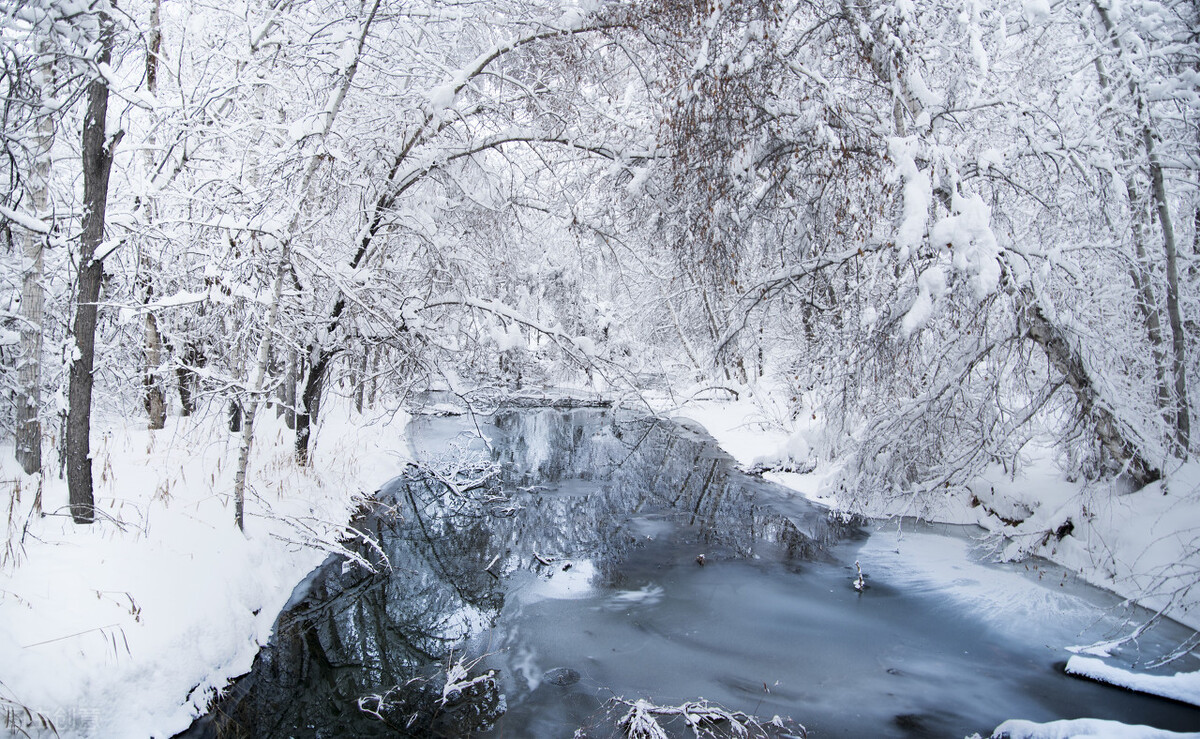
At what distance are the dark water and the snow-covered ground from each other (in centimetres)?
34

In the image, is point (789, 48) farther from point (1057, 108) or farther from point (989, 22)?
point (1057, 108)

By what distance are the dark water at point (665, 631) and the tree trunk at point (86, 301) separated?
2212mm

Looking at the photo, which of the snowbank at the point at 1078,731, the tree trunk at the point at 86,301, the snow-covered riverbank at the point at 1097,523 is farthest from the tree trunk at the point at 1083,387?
the tree trunk at the point at 86,301

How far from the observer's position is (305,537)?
24.4 ft

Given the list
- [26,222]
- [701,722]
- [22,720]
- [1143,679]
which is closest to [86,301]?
[26,222]

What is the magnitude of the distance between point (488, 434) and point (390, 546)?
9305 mm

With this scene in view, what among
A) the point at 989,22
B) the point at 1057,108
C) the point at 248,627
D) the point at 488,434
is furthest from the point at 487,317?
the point at 488,434

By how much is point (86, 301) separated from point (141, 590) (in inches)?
96.0

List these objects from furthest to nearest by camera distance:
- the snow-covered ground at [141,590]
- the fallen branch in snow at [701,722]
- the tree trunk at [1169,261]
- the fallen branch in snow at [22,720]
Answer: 1. the tree trunk at [1169,261]
2. the fallen branch in snow at [701,722]
3. the snow-covered ground at [141,590]
4. the fallen branch in snow at [22,720]

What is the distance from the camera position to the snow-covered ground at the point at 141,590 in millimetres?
4168

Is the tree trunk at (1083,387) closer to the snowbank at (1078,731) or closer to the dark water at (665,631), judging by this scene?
the dark water at (665,631)

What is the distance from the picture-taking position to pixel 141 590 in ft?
16.5

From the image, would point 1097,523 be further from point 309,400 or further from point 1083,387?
point 309,400

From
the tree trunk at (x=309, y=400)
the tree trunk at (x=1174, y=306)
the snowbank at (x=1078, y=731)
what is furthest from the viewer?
the tree trunk at (x=309, y=400)
